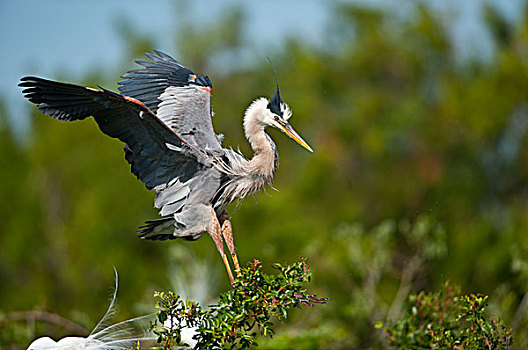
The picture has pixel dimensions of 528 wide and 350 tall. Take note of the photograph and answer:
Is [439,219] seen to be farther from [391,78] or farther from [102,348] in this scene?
[102,348]

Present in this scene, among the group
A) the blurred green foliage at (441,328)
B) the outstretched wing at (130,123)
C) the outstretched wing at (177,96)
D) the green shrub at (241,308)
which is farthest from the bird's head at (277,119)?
the blurred green foliage at (441,328)

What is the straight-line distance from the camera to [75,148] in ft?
68.6

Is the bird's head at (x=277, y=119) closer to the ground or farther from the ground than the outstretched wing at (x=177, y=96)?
closer to the ground

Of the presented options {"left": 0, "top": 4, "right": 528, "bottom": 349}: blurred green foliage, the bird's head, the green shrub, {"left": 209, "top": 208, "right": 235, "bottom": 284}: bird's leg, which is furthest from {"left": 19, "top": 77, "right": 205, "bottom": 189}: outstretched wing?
{"left": 0, "top": 4, "right": 528, "bottom": 349}: blurred green foliage

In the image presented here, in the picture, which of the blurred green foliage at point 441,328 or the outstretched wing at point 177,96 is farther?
the outstretched wing at point 177,96

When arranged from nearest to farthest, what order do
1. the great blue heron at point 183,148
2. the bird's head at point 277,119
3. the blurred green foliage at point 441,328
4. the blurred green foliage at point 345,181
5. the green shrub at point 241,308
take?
1. the blurred green foliage at point 441,328
2. the green shrub at point 241,308
3. the great blue heron at point 183,148
4. the bird's head at point 277,119
5. the blurred green foliage at point 345,181

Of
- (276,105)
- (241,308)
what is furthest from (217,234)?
(276,105)

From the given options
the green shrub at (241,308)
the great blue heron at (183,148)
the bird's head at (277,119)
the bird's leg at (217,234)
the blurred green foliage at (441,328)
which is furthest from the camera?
the bird's head at (277,119)

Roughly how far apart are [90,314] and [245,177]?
10.7 meters

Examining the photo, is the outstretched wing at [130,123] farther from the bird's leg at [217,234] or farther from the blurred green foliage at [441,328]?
the blurred green foliage at [441,328]

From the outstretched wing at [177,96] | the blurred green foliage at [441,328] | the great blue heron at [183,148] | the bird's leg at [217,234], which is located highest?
the outstretched wing at [177,96]

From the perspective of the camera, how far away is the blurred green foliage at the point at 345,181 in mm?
14383

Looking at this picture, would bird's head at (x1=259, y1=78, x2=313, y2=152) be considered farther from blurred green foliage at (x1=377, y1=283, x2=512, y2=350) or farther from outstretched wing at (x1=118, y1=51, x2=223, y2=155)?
blurred green foliage at (x1=377, y1=283, x2=512, y2=350)

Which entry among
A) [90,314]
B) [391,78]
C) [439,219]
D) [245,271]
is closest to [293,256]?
[439,219]
